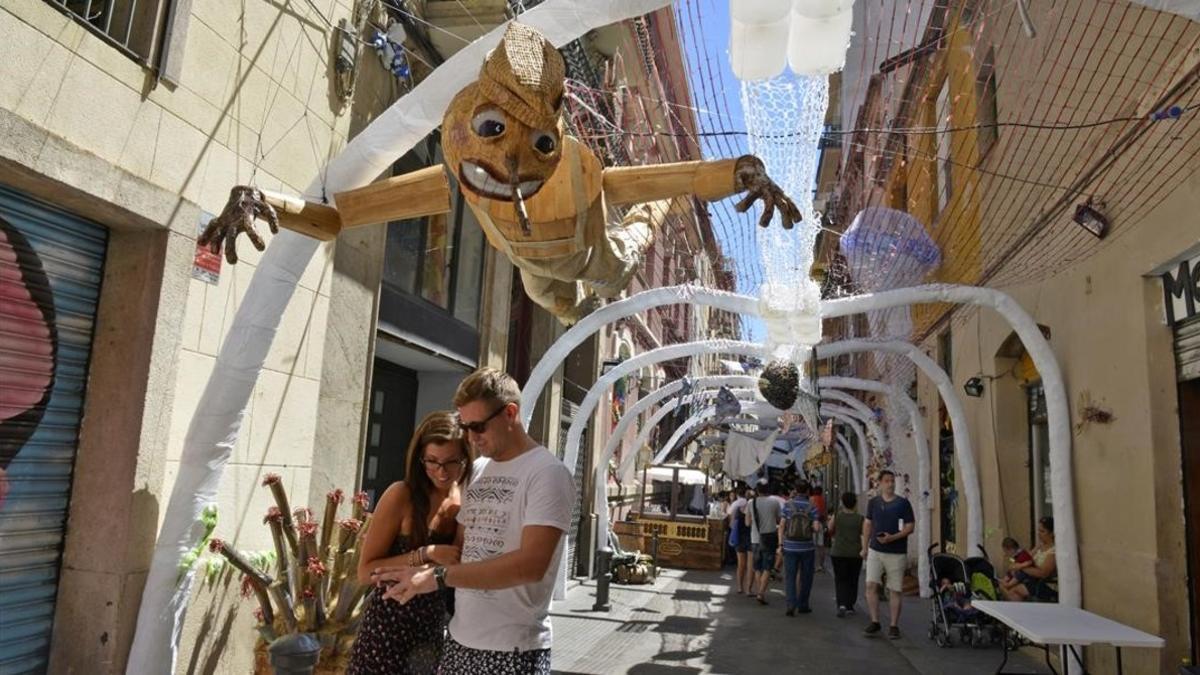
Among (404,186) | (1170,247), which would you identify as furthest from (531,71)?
(1170,247)

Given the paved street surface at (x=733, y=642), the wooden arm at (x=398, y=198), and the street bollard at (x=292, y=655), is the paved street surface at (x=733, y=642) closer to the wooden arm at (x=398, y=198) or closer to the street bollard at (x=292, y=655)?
the street bollard at (x=292, y=655)

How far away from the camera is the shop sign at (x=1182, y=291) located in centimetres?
608

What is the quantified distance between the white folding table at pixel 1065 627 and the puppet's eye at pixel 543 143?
14.1ft

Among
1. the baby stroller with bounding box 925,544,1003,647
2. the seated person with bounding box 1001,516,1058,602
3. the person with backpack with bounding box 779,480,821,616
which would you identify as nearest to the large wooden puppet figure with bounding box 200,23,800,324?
the seated person with bounding box 1001,516,1058,602

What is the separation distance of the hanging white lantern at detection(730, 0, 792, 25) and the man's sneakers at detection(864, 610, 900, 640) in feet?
26.8

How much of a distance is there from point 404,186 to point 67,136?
5.59 ft

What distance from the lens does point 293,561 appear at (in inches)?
203

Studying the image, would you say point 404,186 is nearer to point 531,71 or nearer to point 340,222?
point 340,222

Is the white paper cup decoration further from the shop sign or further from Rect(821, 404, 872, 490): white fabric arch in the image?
Rect(821, 404, 872, 490): white fabric arch

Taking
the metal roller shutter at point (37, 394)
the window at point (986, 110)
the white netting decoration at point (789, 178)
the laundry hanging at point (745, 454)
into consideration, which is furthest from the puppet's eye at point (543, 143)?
the laundry hanging at point (745, 454)

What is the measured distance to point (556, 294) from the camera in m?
4.81

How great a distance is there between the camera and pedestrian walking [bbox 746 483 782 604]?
1296 centimetres

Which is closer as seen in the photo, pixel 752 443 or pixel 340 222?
pixel 340 222

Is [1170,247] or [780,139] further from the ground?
[780,139]
